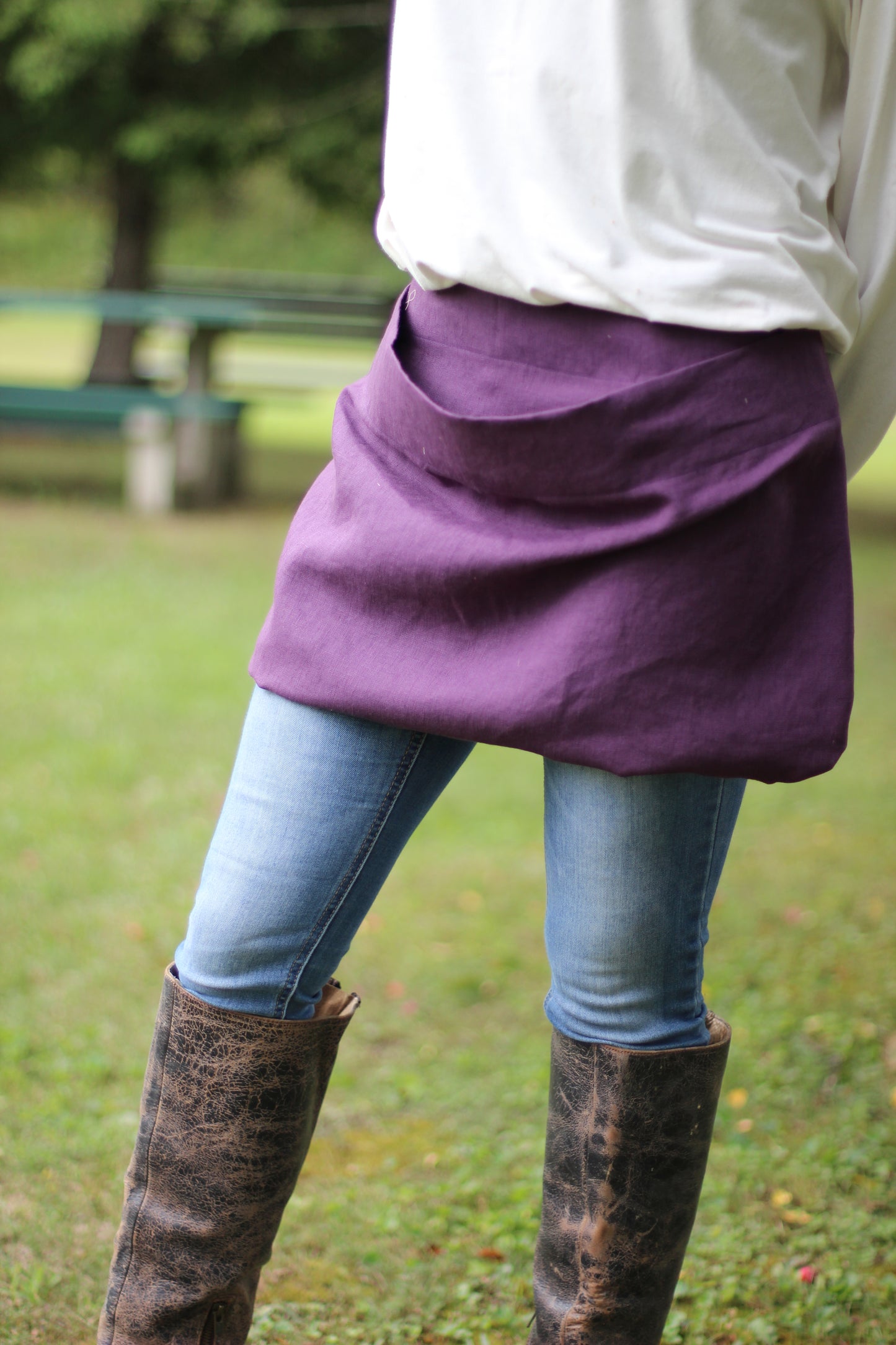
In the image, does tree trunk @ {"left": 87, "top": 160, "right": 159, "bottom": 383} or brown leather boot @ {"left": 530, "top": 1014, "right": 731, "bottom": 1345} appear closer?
brown leather boot @ {"left": 530, "top": 1014, "right": 731, "bottom": 1345}

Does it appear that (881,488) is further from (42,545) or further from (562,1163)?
(562,1163)

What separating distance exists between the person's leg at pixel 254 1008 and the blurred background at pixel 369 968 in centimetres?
48

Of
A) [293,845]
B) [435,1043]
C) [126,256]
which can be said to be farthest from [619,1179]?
[126,256]

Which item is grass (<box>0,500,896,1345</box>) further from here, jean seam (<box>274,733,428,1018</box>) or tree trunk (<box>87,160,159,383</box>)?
tree trunk (<box>87,160,159,383</box>)

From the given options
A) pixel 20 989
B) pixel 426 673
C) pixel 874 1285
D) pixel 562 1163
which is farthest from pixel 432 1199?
pixel 426 673

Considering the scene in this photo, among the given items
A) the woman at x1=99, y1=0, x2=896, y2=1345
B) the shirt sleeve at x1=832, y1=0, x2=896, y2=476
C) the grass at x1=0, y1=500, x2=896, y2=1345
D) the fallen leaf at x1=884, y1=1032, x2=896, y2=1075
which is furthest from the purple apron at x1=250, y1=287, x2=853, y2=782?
the fallen leaf at x1=884, y1=1032, x2=896, y2=1075

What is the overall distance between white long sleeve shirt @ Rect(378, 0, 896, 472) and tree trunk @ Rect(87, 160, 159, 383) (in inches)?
444

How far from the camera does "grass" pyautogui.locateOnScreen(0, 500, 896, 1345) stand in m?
1.85

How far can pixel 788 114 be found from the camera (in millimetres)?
1078

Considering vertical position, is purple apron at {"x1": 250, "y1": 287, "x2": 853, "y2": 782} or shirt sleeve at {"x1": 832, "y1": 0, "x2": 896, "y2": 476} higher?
shirt sleeve at {"x1": 832, "y1": 0, "x2": 896, "y2": 476}

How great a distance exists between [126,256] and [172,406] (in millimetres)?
4843

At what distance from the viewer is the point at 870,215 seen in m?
1.17

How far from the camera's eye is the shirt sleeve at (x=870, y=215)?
→ 112 cm

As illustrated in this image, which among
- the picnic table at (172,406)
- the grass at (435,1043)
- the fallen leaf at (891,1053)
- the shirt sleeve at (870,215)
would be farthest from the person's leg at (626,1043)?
the picnic table at (172,406)
